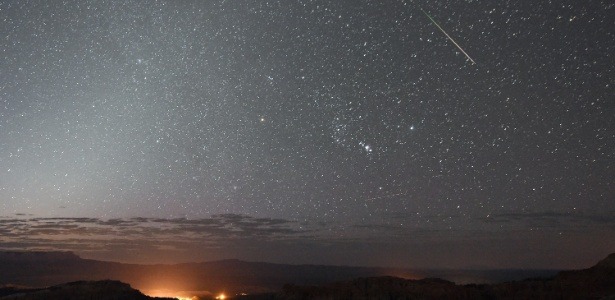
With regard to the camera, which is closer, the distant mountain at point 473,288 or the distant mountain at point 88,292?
the distant mountain at point 473,288

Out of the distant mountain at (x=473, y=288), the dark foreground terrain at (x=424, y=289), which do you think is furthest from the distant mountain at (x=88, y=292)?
the distant mountain at (x=473, y=288)

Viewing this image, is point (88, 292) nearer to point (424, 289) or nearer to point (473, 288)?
point (424, 289)

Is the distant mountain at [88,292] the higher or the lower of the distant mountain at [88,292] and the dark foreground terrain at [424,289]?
the lower

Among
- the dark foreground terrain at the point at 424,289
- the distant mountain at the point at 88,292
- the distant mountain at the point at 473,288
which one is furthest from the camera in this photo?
the distant mountain at the point at 88,292

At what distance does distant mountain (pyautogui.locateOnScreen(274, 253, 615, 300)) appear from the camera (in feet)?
228

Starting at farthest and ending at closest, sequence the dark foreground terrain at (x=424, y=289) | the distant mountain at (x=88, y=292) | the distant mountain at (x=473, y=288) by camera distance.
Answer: the distant mountain at (x=88, y=292), the dark foreground terrain at (x=424, y=289), the distant mountain at (x=473, y=288)

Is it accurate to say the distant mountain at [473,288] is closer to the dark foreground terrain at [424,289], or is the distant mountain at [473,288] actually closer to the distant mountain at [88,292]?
the dark foreground terrain at [424,289]

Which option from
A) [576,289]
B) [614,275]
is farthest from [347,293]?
[614,275]

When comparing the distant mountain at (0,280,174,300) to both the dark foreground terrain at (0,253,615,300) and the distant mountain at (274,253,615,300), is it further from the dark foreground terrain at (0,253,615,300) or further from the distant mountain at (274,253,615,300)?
the distant mountain at (274,253,615,300)

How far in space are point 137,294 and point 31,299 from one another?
18.0m

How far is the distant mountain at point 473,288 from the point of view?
6962 cm

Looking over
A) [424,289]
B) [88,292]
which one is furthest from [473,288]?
[88,292]

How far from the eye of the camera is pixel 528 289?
240ft

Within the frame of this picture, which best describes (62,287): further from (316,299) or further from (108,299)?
(316,299)
